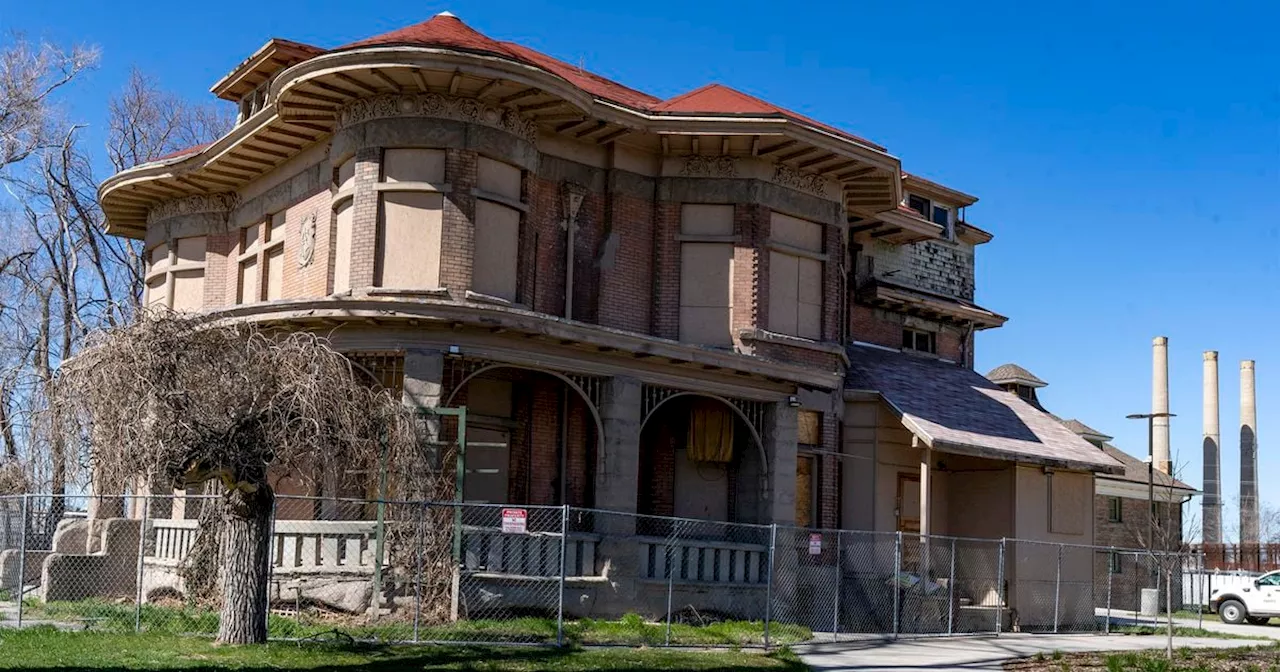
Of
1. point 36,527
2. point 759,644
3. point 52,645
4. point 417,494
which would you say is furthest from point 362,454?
point 36,527

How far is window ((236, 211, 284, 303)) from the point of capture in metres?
25.3

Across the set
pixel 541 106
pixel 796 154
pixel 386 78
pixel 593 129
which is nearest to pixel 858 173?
pixel 796 154

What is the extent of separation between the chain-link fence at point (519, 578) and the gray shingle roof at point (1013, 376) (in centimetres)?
814

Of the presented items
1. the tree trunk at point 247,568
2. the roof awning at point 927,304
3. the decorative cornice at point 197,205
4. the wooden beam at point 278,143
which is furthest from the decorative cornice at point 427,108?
the roof awning at point 927,304

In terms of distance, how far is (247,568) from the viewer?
15203 millimetres

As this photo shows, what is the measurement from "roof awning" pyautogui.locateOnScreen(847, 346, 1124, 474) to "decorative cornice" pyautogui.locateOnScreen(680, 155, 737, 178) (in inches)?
218

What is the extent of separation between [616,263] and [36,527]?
670 inches

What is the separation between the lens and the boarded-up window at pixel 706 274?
24.2m

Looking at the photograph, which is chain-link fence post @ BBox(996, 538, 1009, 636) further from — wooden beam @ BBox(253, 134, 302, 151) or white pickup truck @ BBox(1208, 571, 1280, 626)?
wooden beam @ BBox(253, 134, 302, 151)

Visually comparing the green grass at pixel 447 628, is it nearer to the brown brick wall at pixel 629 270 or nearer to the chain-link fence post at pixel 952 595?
the chain-link fence post at pixel 952 595

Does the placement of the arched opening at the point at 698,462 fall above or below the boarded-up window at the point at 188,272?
below

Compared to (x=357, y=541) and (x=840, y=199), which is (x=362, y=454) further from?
(x=840, y=199)

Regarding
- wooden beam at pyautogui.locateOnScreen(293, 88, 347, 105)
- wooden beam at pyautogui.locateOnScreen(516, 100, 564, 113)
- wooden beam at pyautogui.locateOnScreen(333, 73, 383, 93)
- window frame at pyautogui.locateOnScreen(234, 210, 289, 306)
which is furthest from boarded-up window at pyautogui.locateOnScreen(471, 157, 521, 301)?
window frame at pyautogui.locateOnScreen(234, 210, 289, 306)

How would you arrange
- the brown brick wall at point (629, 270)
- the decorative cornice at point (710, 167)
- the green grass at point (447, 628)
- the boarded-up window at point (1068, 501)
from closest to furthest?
the green grass at point (447, 628)
the brown brick wall at point (629, 270)
the decorative cornice at point (710, 167)
the boarded-up window at point (1068, 501)
